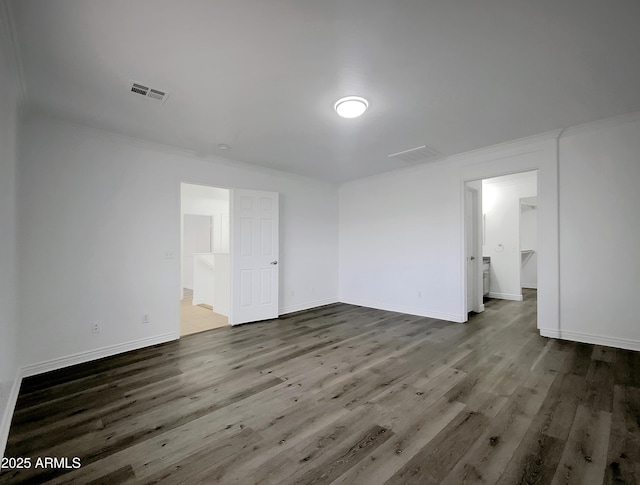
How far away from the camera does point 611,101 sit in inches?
110

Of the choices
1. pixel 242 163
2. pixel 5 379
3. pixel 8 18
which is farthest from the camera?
pixel 242 163

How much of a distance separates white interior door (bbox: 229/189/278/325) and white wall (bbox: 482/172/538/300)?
16.7ft

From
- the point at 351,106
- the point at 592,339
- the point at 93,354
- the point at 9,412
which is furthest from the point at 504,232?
the point at 9,412

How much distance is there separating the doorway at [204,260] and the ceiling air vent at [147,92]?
9.56 feet

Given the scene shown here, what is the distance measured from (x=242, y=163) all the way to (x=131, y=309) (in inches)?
106

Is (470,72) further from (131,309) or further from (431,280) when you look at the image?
(131,309)

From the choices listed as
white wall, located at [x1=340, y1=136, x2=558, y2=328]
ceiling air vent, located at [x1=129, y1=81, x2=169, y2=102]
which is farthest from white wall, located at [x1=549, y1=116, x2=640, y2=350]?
ceiling air vent, located at [x1=129, y1=81, x2=169, y2=102]

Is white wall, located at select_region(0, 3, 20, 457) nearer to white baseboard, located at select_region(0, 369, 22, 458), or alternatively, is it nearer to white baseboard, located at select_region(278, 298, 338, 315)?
white baseboard, located at select_region(0, 369, 22, 458)

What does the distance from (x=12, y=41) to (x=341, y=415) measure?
3.48 m

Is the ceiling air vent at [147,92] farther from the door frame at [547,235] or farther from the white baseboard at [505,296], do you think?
the white baseboard at [505,296]

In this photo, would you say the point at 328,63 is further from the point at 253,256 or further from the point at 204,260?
the point at 204,260

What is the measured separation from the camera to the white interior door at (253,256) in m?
4.54

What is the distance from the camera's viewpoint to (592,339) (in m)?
3.38

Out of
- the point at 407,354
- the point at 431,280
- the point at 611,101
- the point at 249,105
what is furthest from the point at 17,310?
the point at 611,101
